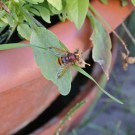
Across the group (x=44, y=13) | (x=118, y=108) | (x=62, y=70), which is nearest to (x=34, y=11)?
(x=44, y=13)

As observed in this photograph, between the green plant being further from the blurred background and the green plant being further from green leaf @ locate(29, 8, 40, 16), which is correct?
the blurred background

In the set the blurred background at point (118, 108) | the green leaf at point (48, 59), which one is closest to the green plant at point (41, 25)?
the green leaf at point (48, 59)

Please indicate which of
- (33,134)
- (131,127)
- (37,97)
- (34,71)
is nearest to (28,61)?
(34,71)

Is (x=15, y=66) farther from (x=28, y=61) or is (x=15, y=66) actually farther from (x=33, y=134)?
(x=33, y=134)

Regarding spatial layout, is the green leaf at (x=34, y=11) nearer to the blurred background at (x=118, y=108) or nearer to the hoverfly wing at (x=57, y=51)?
the hoverfly wing at (x=57, y=51)

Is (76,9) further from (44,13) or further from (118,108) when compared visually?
(118,108)

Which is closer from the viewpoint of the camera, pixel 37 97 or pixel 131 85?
pixel 37 97
